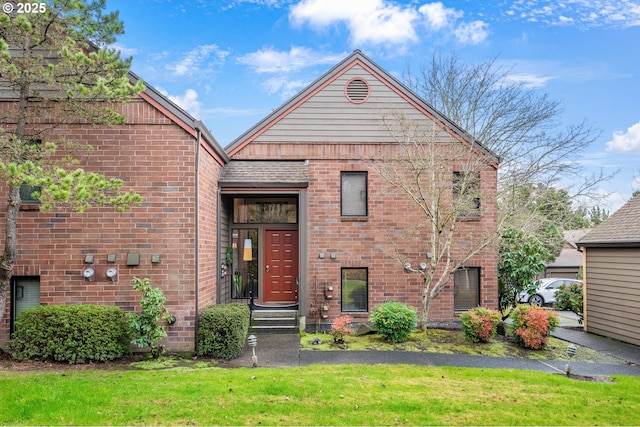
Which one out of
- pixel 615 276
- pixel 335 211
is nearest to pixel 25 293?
pixel 335 211

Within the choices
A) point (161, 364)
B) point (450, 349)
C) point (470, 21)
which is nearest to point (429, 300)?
point (450, 349)

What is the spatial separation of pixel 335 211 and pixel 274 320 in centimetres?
343

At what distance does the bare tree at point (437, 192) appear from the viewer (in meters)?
10.5

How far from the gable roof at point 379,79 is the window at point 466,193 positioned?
957 millimetres

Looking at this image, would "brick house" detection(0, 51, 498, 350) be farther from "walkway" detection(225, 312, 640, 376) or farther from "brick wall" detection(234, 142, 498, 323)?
"walkway" detection(225, 312, 640, 376)

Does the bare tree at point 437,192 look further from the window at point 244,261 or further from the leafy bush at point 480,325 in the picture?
the window at point 244,261

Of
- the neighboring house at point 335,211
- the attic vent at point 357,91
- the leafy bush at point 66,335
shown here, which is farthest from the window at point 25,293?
the attic vent at point 357,91

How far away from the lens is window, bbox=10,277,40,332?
28.2ft

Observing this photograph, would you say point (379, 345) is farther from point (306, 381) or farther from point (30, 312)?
point (30, 312)

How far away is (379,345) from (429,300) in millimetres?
2082

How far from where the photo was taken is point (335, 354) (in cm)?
853

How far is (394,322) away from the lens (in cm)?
941

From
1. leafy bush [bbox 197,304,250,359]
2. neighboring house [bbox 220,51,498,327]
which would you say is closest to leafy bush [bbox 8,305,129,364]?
leafy bush [bbox 197,304,250,359]

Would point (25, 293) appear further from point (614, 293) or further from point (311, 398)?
point (614, 293)
